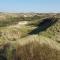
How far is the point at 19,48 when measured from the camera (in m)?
12.5

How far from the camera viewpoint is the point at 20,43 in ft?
41.1

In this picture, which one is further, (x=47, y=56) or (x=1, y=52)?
(x=1, y=52)

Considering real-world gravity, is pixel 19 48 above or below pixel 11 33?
above

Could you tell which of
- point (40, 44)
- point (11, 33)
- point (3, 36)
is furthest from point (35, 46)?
point (11, 33)

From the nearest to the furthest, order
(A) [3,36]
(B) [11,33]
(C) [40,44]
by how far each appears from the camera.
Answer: (C) [40,44] → (A) [3,36] → (B) [11,33]

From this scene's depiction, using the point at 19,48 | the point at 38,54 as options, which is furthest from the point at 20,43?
the point at 38,54

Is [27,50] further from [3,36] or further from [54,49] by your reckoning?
[3,36]

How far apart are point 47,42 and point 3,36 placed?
29.0 meters

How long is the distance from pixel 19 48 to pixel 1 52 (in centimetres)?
635

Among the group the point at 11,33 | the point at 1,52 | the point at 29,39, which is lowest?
the point at 11,33

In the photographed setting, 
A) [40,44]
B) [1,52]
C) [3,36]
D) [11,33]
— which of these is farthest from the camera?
[11,33]

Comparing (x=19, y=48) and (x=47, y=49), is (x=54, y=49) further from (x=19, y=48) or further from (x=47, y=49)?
(x=19, y=48)

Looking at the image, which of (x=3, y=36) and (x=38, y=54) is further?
(x=3, y=36)

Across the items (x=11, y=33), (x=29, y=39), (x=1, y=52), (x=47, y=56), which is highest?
(x=29, y=39)
